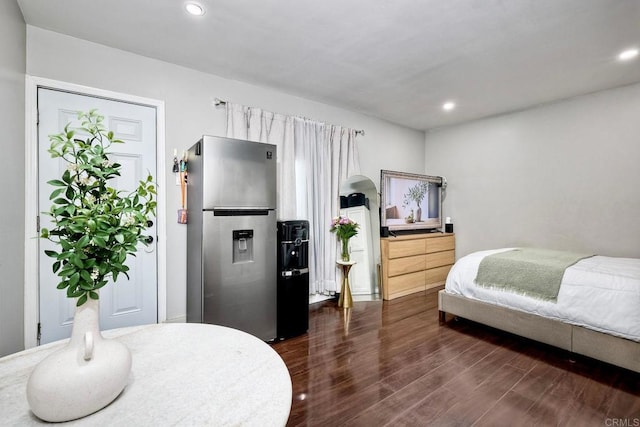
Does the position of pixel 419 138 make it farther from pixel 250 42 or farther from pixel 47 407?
pixel 47 407

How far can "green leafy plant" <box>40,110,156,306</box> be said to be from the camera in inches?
28.1

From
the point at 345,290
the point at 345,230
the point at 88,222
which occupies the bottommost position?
the point at 345,290

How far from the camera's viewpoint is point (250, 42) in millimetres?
2471

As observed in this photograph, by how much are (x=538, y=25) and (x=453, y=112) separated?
2.12 meters

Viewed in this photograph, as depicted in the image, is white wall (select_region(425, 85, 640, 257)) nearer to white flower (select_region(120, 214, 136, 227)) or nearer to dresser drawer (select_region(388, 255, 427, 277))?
dresser drawer (select_region(388, 255, 427, 277))

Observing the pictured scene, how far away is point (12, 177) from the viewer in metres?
1.84

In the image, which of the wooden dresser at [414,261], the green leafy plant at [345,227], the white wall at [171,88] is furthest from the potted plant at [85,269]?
the wooden dresser at [414,261]

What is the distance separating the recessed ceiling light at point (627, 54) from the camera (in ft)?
8.63

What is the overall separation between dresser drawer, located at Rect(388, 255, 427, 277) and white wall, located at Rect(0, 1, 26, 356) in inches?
143

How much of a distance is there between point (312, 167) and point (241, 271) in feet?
5.79

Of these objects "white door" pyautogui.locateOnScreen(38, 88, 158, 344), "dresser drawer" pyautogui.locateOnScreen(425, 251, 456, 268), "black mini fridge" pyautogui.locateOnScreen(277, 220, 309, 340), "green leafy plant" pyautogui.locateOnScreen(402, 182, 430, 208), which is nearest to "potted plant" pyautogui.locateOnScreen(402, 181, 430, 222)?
"green leafy plant" pyautogui.locateOnScreen(402, 182, 430, 208)

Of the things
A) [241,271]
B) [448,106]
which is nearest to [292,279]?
[241,271]

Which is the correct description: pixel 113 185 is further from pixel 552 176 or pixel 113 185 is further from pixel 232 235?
pixel 552 176

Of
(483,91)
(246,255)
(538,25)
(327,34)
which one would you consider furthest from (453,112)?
(246,255)
